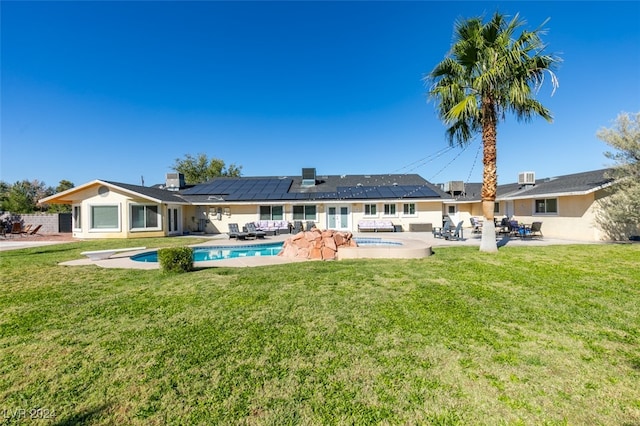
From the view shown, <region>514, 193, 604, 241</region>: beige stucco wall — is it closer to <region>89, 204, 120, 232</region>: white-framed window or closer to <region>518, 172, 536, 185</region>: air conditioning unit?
<region>518, 172, 536, 185</region>: air conditioning unit

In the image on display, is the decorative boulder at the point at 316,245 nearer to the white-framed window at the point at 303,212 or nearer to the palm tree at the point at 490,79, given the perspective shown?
the palm tree at the point at 490,79

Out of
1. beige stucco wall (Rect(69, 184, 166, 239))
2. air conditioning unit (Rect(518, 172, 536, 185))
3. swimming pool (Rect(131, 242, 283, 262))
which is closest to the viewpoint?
swimming pool (Rect(131, 242, 283, 262))

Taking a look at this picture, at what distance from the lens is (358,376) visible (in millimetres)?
A: 3209

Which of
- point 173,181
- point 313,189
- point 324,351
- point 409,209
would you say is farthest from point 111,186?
point 409,209

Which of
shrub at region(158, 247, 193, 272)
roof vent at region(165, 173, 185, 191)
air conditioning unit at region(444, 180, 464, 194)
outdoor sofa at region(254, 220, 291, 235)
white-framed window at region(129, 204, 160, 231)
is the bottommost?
shrub at region(158, 247, 193, 272)

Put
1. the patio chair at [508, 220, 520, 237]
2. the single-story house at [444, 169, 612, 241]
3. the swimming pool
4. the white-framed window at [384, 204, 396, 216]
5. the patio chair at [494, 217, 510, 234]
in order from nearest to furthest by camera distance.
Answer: the swimming pool
the single-story house at [444, 169, 612, 241]
the patio chair at [508, 220, 520, 237]
the patio chair at [494, 217, 510, 234]
the white-framed window at [384, 204, 396, 216]

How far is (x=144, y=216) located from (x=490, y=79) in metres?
21.9

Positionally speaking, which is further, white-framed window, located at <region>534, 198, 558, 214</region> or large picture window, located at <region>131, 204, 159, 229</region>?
large picture window, located at <region>131, 204, 159, 229</region>

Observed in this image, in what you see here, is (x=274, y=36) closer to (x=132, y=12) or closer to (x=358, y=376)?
(x=132, y=12)

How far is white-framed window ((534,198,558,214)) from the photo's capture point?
57.1 feet

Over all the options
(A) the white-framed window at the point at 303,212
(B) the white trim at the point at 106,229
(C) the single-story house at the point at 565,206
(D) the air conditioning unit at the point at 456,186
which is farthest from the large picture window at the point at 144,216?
(C) the single-story house at the point at 565,206

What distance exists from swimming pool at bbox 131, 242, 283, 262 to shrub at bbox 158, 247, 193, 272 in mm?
4416

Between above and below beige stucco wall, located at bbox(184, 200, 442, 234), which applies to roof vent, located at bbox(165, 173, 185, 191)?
above

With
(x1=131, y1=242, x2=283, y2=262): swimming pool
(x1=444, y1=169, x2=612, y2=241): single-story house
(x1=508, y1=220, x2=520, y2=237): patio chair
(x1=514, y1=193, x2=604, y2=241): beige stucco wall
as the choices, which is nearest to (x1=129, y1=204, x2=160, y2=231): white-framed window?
(x1=131, y1=242, x2=283, y2=262): swimming pool
